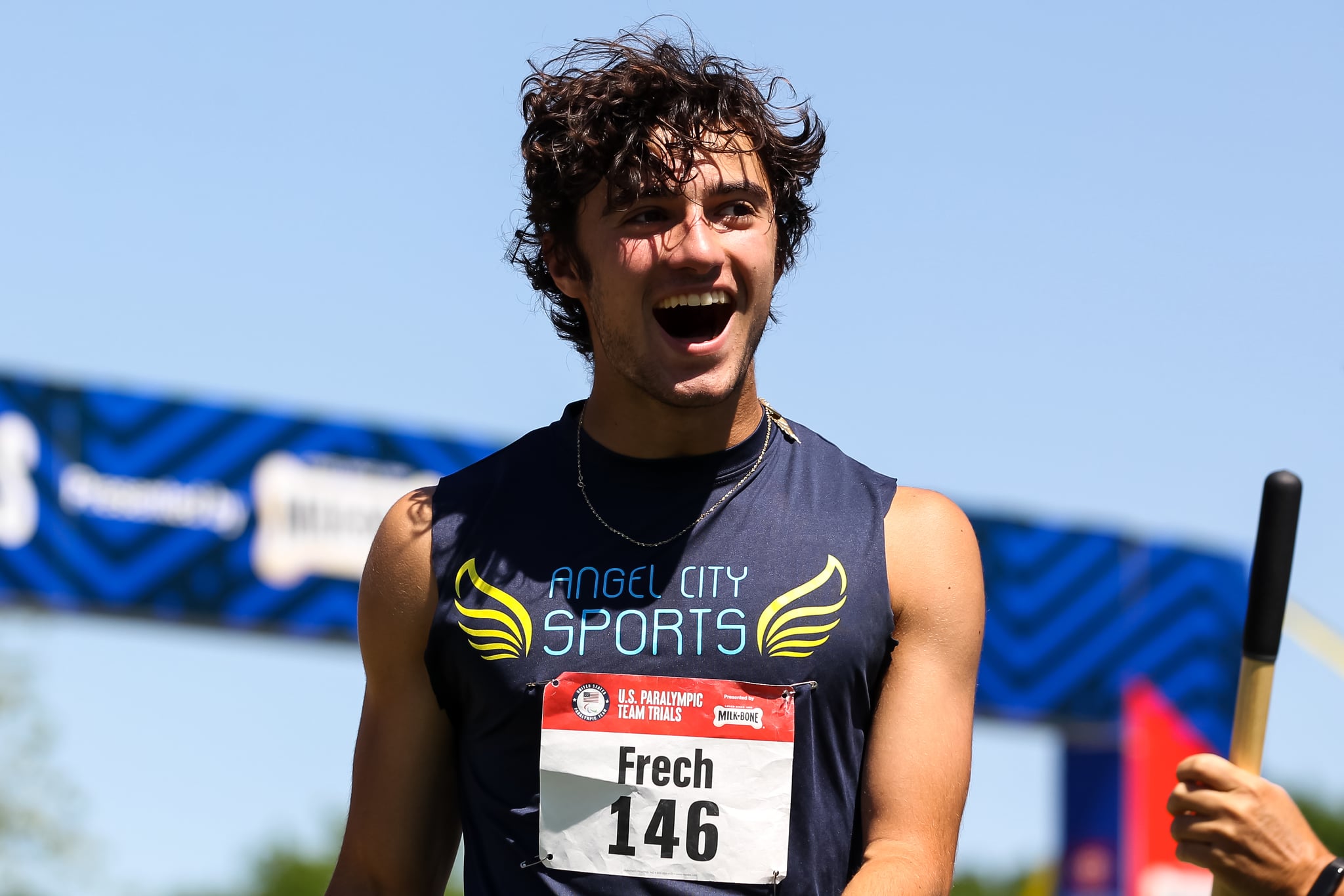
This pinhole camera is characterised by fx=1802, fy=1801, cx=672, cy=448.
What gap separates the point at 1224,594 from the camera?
1683 cm

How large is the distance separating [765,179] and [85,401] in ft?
29.8

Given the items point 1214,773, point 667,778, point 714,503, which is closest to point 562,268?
point 714,503

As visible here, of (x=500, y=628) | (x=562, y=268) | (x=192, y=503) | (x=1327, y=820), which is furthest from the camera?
(x=1327, y=820)

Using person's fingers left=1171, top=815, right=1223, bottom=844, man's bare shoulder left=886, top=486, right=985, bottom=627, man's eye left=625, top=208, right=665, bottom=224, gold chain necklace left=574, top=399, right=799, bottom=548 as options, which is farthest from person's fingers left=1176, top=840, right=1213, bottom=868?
man's eye left=625, top=208, right=665, bottom=224

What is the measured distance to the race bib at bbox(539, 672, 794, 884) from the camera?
327 centimetres

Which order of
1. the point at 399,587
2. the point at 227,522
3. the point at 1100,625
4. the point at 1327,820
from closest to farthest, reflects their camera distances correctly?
the point at 399,587 < the point at 227,522 < the point at 1100,625 < the point at 1327,820

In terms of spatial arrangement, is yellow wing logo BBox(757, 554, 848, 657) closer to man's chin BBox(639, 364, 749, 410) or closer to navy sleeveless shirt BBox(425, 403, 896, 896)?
navy sleeveless shirt BBox(425, 403, 896, 896)

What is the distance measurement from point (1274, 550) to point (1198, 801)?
482 millimetres

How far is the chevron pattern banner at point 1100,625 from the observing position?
15500 millimetres

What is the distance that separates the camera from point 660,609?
3.41 meters

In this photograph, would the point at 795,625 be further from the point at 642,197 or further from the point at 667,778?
the point at 642,197

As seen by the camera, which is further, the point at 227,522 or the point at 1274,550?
the point at 227,522

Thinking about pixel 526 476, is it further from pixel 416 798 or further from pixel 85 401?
pixel 85 401

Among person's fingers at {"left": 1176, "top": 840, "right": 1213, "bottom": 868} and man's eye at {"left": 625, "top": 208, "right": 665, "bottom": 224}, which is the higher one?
man's eye at {"left": 625, "top": 208, "right": 665, "bottom": 224}
